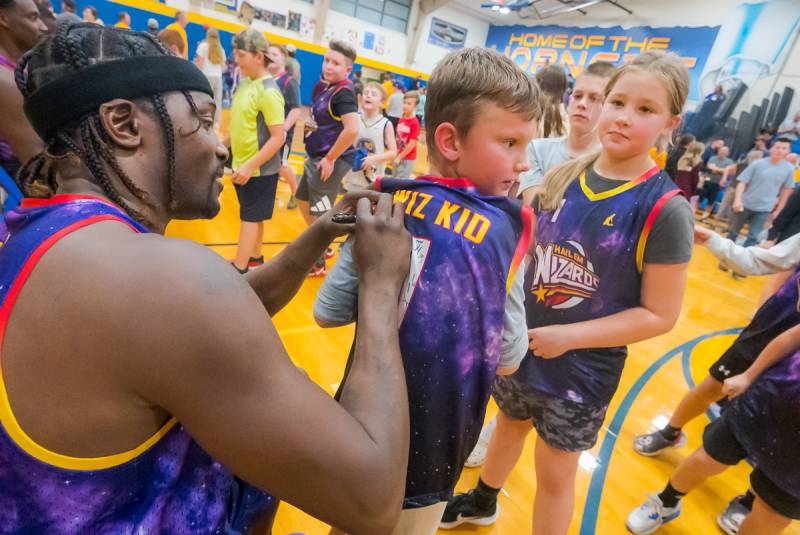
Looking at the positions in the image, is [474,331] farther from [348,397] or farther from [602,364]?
[602,364]

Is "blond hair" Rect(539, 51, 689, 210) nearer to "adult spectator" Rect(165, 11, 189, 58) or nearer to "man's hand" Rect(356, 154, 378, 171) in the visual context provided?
"man's hand" Rect(356, 154, 378, 171)

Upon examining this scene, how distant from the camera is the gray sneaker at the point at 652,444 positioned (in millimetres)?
2760

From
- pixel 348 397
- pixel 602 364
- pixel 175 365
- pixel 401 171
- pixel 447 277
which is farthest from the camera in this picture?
pixel 401 171

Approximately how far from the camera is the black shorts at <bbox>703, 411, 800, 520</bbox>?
1.69 meters

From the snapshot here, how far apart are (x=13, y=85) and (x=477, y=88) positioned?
1.88 meters

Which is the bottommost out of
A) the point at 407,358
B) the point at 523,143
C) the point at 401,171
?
the point at 401,171

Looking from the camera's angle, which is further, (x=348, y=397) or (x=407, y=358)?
(x=407, y=358)

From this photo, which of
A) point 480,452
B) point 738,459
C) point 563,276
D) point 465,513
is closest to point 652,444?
point 738,459

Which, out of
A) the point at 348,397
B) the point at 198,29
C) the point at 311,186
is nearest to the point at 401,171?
the point at 311,186

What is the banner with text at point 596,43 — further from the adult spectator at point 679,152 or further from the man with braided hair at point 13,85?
the man with braided hair at point 13,85

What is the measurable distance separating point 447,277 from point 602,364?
899 millimetres

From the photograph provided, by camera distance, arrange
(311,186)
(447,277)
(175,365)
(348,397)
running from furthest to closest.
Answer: (311,186)
(447,277)
(348,397)
(175,365)

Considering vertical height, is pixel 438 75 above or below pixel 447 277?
above

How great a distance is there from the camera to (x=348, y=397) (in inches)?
29.0
